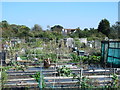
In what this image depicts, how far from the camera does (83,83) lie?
4.14 meters

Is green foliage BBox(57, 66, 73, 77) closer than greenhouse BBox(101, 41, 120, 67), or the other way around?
green foliage BBox(57, 66, 73, 77)

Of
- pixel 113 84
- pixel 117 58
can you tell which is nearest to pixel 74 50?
pixel 117 58

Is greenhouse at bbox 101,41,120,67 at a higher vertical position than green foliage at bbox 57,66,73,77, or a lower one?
higher

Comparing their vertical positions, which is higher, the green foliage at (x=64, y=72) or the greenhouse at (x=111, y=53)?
the greenhouse at (x=111, y=53)

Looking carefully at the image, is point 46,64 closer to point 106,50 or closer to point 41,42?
point 106,50

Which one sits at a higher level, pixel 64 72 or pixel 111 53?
pixel 111 53

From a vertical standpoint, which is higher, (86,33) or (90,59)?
(86,33)

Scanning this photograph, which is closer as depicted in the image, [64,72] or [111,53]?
[64,72]

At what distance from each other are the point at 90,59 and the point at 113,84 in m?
6.14

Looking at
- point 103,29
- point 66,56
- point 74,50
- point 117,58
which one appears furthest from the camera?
point 103,29

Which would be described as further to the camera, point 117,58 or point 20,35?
point 20,35

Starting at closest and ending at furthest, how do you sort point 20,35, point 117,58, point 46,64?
point 46,64, point 117,58, point 20,35

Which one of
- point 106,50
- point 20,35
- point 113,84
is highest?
point 20,35

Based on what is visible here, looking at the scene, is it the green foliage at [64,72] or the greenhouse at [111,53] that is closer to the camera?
the green foliage at [64,72]
